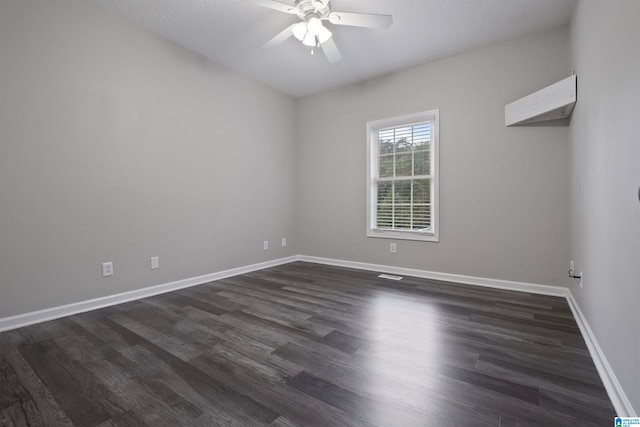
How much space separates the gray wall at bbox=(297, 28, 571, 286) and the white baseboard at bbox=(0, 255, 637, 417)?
87 millimetres

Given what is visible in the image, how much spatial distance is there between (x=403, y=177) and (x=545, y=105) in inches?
65.4

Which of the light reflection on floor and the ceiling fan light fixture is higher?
the ceiling fan light fixture

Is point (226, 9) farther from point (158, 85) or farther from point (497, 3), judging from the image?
point (497, 3)

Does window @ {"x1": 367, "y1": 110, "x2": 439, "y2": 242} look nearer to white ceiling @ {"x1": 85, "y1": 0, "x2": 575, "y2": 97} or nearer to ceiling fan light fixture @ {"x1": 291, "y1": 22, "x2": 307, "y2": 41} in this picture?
white ceiling @ {"x1": 85, "y1": 0, "x2": 575, "y2": 97}

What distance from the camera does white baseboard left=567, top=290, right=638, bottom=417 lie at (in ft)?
4.00

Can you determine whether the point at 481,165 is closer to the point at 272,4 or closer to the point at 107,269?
the point at 272,4

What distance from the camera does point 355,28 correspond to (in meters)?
2.88

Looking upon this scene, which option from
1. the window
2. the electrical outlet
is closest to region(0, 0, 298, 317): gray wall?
the electrical outlet

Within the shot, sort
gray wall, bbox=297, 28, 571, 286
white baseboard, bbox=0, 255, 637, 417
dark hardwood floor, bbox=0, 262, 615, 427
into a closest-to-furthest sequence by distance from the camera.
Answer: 1. dark hardwood floor, bbox=0, 262, 615, 427
2. white baseboard, bbox=0, 255, 637, 417
3. gray wall, bbox=297, 28, 571, 286

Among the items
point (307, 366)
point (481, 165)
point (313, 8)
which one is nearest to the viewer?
point (307, 366)

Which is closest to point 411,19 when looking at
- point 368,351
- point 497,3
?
point 497,3

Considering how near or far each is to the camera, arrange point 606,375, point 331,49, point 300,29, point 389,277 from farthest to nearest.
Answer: point 389,277
point 331,49
point 300,29
point 606,375

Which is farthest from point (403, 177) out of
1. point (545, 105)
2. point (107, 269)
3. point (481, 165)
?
point (107, 269)

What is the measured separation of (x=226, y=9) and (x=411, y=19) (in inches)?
67.8
